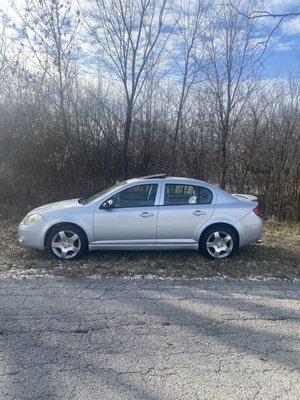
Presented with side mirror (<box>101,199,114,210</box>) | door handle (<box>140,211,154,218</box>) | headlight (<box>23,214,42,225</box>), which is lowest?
headlight (<box>23,214,42,225</box>)

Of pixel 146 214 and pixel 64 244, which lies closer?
pixel 64 244

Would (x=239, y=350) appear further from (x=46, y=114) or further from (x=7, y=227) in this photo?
(x=46, y=114)

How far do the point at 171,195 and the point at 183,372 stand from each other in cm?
409

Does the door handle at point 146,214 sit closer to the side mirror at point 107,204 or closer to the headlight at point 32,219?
the side mirror at point 107,204

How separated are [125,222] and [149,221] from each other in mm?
447

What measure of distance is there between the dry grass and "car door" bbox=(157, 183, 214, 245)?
0.42 m

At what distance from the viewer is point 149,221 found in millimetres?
6777

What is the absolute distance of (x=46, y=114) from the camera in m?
12.7

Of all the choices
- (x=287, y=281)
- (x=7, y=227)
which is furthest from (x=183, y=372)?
(x=7, y=227)

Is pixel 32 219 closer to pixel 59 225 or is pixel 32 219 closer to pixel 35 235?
pixel 35 235

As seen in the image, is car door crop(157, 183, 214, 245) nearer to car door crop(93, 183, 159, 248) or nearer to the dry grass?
car door crop(93, 183, 159, 248)

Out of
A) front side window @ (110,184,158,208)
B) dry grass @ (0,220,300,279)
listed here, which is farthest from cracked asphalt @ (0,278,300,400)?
front side window @ (110,184,158,208)

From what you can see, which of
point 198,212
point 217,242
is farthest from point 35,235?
point 217,242

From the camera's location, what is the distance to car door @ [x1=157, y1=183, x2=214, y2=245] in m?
6.83
